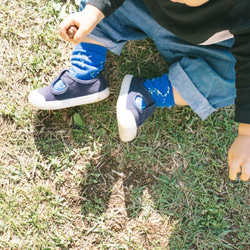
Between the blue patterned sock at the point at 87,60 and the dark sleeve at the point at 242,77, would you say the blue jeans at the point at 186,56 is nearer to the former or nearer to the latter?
the blue patterned sock at the point at 87,60

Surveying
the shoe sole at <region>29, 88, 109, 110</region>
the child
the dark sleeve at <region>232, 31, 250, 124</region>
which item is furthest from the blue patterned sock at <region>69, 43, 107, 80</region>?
the dark sleeve at <region>232, 31, 250, 124</region>

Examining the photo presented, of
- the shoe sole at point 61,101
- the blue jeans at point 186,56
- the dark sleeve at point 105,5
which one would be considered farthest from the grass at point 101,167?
the dark sleeve at point 105,5

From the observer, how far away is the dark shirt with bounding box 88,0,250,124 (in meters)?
1.22

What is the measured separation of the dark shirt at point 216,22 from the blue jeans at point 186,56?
0.57 feet

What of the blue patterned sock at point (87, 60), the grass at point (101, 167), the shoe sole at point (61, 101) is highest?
the blue patterned sock at point (87, 60)

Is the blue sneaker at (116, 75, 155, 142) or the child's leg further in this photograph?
the blue sneaker at (116, 75, 155, 142)

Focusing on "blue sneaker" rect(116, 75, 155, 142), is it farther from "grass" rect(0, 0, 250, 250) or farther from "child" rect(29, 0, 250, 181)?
"grass" rect(0, 0, 250, 250)

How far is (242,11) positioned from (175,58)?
660 mm

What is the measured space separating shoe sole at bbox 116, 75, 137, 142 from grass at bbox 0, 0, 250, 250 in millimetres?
150

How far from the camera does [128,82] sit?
1.88 metres

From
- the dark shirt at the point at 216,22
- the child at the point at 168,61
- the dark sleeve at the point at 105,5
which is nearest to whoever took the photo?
the dark shirt at the point at 216,22

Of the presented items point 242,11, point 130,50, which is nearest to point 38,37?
point 130,50

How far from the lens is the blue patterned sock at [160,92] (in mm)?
1851

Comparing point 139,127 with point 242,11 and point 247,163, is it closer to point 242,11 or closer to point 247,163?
point 247,163
